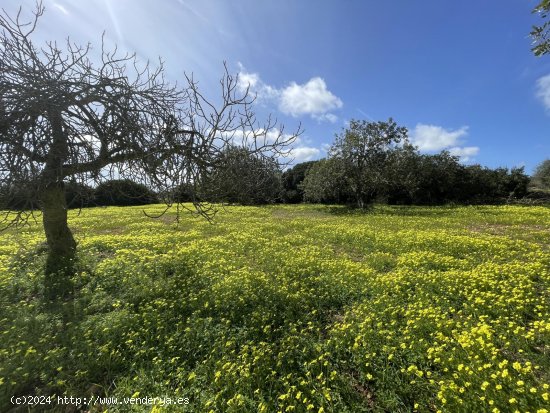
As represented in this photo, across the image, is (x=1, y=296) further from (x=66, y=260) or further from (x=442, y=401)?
(x=442, y=401)

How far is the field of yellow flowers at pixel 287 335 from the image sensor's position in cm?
341

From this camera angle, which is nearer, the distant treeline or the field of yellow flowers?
the field of yellow flowers

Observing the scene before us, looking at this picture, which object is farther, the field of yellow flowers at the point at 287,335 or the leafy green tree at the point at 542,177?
the leafy green tree at the point at 542,177

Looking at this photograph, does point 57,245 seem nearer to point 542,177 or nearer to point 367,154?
point 367,154

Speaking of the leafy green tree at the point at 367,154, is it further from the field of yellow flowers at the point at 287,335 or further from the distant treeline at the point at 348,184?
the field of yellow flowers at the point at 287,335

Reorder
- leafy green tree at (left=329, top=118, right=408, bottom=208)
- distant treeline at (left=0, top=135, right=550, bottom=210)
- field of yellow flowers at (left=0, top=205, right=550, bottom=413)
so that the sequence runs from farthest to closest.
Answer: leafy green tree at (left=329, top=118, right=408, bottom=208) < distant treeline at (left=0, top=135, right=550, bottom=210) < field of yellow flowers at (left=0, top=205, right=550, bottom=413)

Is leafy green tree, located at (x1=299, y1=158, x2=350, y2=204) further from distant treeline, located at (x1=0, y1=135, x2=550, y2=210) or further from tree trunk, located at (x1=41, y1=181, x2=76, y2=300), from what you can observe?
tree trunk, located at (x1=41, y1=181, x2=76, y2=300)

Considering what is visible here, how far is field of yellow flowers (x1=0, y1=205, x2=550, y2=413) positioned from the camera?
3.41 m

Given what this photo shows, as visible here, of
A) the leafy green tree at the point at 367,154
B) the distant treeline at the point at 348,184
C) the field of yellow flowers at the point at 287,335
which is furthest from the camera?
the leafy green tree at the point at 367,154

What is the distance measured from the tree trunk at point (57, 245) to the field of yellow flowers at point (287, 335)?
299 mm

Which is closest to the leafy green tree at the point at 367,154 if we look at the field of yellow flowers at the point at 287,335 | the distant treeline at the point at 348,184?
Answer: the distant treeline at the point at 348,184

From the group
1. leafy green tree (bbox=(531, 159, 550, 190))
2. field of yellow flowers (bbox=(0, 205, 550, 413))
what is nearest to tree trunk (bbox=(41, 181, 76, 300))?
field of yellow flowers (bbox=(0, 205, 550, 413))

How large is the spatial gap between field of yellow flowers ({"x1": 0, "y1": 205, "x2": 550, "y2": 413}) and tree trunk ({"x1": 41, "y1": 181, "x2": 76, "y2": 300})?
0.30 m

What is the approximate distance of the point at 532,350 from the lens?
4055mm
